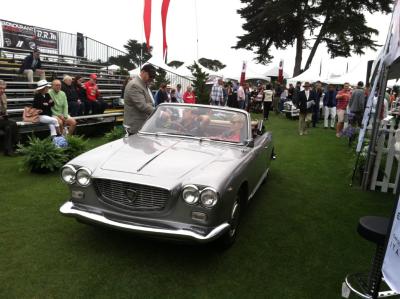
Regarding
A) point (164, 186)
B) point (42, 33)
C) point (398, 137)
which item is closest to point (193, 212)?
point (164, 186)

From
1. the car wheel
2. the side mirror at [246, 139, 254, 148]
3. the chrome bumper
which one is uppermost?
the side mirror at [246, 139, 254, 148]

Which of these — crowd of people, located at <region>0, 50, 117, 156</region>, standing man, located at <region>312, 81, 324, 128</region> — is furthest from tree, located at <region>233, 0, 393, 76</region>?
crowd of people, located at <region>0, 50, 117, 156</region>

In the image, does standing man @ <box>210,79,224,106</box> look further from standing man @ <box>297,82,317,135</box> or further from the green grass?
the green grass

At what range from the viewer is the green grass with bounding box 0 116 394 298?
3395mm

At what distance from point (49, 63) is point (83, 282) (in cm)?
1391

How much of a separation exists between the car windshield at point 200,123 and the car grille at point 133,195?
1599mm

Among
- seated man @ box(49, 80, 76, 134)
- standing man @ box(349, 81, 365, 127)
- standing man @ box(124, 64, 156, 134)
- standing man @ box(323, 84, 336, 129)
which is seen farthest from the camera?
standing man @ box(323, 84, 336, 129)

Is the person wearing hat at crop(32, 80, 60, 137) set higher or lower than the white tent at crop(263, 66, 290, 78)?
lower

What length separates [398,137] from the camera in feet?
21.4

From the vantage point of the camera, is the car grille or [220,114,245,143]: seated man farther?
[220,114,245,143]: seated man

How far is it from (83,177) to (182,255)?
4.39 feet

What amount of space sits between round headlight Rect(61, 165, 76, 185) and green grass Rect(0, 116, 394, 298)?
29.1 inches

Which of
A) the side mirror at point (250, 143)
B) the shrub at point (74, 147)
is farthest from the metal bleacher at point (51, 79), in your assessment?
the side mirror at point (250, 143)

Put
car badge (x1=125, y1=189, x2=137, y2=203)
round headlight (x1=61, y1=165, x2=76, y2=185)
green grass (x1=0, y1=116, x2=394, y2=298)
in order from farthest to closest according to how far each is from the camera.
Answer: round headlight (x1=61, y1=165, x2=76, y2=185), car badge (x1=125, y1=189, x2=137, y2=203), green grass (x1=0, y1=116, x2=394, y2=298)
